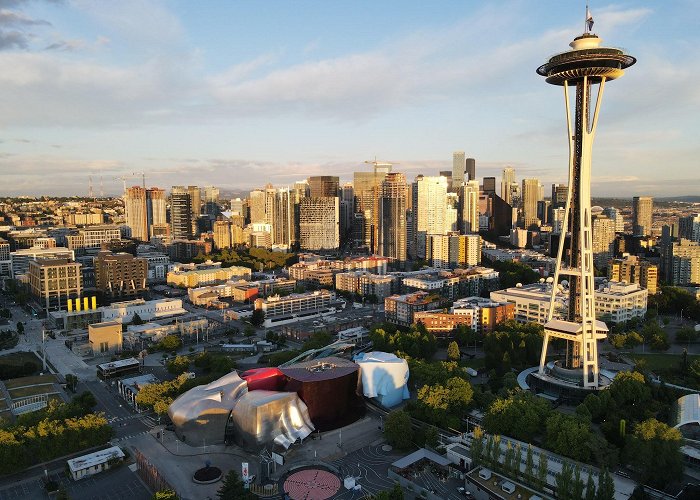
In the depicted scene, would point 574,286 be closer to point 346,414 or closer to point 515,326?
point 515,326

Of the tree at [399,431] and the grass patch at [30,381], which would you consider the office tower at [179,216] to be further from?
the tree at [399,431]

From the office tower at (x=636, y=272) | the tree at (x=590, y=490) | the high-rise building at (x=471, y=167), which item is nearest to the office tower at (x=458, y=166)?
the high-rise building at (x=471, y=167)

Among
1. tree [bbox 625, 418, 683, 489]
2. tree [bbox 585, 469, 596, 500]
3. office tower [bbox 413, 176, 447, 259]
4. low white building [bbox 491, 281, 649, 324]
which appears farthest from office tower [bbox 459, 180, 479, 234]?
tree [bbox 585, 469, 596, 500]

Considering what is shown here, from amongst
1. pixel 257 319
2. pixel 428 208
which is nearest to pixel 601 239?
pixel 428 208

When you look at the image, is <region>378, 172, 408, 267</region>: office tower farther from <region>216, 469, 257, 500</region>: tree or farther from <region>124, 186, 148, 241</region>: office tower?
<region>216, 469, 257, 500</region>: tree

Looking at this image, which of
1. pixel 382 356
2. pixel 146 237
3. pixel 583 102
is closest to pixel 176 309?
pixel 382 356

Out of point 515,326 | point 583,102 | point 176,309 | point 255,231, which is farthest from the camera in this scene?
point 255,231

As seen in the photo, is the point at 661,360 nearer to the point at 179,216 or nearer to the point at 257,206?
the point at 179,216
